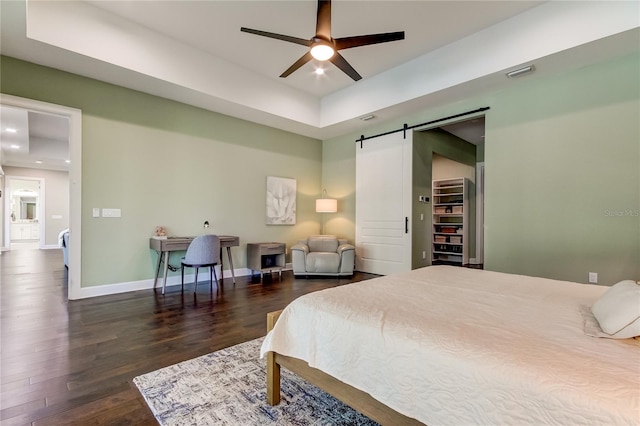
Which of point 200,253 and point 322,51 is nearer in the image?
point 322,51

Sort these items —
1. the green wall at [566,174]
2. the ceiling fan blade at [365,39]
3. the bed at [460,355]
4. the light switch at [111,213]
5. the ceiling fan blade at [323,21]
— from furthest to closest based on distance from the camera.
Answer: the light switch at [111,213], the green wall at [566,174], the ceiling fan blade at [365,39], the ceiling fan blade at [323,21], the bed at [460,355]

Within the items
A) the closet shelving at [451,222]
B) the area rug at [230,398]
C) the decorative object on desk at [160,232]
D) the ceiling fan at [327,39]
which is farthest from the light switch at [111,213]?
the closet shelving at [451,222]

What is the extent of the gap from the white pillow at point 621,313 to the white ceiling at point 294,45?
326 centimetres

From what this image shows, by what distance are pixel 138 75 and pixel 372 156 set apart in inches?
159

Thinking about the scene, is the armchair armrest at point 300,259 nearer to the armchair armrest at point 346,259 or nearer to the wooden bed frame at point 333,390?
the armchair armrest at point 346,259

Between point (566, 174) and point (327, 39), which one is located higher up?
point (327, 39)

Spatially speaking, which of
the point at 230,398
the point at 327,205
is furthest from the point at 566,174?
the point at 230,398

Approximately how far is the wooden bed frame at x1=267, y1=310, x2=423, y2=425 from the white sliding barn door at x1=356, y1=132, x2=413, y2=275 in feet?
13.1

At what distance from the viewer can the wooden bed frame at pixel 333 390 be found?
123cm

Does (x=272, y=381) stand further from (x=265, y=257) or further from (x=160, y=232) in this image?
(x=265, y=257)

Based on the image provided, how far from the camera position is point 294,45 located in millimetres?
4152

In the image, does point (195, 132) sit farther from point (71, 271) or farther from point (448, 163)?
point (448, 163)

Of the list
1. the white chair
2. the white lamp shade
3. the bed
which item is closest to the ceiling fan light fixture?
the bed

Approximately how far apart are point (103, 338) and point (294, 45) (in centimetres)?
411
